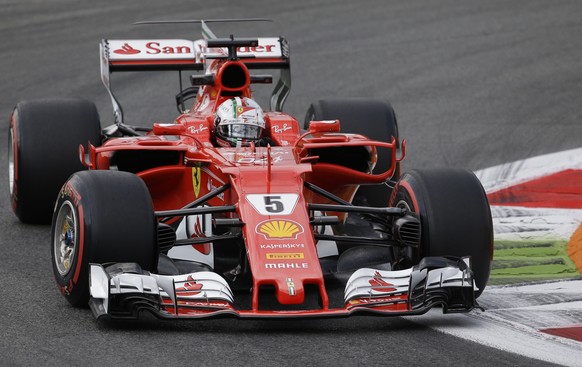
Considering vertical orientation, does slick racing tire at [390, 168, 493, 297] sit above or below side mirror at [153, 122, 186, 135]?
below

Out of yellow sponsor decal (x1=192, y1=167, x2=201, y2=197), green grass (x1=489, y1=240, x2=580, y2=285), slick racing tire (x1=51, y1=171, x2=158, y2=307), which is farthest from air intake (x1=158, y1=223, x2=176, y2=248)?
green grass (x1=489, y1=240, x2=580, y2=285)

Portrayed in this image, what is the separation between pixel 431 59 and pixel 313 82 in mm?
2007

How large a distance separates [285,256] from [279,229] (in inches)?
10.3

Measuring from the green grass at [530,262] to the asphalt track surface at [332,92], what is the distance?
135 centimetres

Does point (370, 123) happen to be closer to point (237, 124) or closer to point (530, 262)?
point (237, 124)

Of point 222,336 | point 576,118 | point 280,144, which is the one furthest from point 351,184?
point 576,118

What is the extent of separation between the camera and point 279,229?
841cm

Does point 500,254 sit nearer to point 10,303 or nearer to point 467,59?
point 10,303

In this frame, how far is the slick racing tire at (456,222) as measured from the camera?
861 cm

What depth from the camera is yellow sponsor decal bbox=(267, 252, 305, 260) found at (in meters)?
8.18

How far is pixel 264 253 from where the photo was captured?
8.20 metres

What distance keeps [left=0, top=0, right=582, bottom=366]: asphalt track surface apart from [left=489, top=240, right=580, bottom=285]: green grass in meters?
1.35

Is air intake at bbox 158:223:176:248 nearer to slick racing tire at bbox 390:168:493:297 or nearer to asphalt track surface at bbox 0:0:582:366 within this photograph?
asphalt track surface at bbox 0:0:582:366

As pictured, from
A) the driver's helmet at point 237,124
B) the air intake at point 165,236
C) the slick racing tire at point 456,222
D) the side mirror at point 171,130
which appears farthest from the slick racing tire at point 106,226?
the slick racing tire at point 456,222
